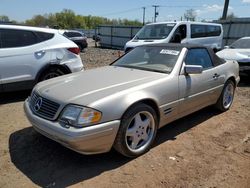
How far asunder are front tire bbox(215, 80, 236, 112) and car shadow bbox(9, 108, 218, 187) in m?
1.66

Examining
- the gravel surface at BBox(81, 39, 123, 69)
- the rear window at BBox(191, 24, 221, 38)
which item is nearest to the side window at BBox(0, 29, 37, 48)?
the gravel surface at BBox(81, 39, 123, 69)

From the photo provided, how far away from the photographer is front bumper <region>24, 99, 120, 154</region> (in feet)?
10.1

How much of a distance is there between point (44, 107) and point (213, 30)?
13.0m

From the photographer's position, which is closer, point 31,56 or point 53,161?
point 53,161

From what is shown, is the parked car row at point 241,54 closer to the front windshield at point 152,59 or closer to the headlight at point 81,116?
the front windshield at point 152,59

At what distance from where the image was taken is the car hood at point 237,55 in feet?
27.8

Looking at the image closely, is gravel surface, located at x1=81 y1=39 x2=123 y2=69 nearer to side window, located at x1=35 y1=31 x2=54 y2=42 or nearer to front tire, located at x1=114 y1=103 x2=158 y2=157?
side window, located at x1=35 y1=31 x2=54 y2=42

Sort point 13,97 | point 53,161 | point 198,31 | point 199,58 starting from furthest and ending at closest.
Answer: point 198,31 → point 13,97 → point 199,58 → point 53,161

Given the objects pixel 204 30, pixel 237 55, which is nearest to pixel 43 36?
pixel 237 55

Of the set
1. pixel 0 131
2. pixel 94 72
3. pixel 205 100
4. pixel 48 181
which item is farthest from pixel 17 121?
pixel 205 100

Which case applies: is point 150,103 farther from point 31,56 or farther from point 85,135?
point 31,56

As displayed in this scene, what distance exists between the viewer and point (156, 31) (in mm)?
12219

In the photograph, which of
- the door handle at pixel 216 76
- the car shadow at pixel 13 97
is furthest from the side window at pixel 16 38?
the door handle at pixel 216 76

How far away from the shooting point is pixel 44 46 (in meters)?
6.30
